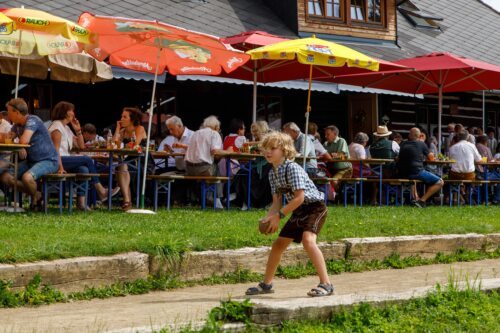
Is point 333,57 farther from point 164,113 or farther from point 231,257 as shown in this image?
point 164,113

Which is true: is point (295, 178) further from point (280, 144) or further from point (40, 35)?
point (40, 35)

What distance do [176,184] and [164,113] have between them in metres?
5.60

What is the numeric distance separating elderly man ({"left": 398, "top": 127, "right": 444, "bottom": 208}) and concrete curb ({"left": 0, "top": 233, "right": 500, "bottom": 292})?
468 centimetres

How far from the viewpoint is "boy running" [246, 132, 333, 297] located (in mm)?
6690

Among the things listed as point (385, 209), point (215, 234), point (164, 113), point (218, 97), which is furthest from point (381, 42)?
point (215, 234)

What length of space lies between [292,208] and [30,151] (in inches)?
179

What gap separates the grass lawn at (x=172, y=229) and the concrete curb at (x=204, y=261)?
0.42ft

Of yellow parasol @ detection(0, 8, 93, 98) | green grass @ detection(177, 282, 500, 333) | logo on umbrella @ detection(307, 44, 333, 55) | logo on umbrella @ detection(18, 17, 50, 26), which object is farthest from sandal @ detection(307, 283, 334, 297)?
logo on umbrella @ detection(307, 44, 333, 55)

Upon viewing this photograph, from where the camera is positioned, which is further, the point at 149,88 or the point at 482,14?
the point at 482,14

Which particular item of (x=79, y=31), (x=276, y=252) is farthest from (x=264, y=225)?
(x=79, y=31)

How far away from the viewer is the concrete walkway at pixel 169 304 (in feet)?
18.1

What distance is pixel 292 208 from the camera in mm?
6645

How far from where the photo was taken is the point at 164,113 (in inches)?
740

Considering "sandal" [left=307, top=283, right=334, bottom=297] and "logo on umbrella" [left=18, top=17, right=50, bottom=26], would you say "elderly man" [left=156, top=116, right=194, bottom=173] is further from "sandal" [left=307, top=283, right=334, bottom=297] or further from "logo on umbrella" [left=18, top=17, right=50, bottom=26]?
"sandal" [left=307, top=283, right=334, bottom=297]
